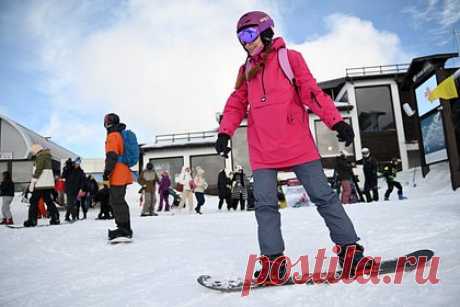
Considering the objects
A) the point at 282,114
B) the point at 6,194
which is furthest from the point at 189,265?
the point at 6,194

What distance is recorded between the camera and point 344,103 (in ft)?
69.4

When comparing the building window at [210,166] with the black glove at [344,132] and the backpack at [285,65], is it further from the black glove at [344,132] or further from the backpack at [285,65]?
the black glove at [344,132]

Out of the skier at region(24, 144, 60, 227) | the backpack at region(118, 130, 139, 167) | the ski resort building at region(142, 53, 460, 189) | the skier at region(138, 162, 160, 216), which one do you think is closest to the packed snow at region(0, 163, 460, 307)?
the backpack at region(118, 130, 139, 167)

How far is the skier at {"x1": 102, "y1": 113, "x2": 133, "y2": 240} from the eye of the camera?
4.06 meters

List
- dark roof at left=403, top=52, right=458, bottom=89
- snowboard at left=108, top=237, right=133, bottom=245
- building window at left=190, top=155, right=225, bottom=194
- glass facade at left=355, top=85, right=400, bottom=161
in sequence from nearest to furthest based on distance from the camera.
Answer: snowboard at left=108, top=237, right=133, bottom=245 < dark roof at left=403, top=52, right=458, bottom=89 < glass facade at left=355, top=85, right=400, bottom=161 < building window at left=190, top=155, right=225, bottom=194

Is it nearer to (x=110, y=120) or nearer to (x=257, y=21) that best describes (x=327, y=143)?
(x=110, y=120)

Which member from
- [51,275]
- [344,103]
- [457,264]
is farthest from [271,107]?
[344,103]

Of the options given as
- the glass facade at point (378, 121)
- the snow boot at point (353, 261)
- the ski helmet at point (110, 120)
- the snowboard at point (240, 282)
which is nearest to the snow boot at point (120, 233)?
the ski helmet at point (110, 120)

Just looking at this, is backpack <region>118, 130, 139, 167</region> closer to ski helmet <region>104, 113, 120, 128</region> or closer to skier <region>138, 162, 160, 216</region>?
ski helmet <region>104, 113, 120, 128</region>

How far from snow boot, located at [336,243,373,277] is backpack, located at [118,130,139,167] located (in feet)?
9.76

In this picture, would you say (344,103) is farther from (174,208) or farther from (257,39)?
(257,39)

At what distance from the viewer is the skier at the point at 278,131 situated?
2180mm

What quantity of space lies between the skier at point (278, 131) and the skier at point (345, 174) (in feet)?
23.2

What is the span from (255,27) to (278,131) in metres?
0.79
